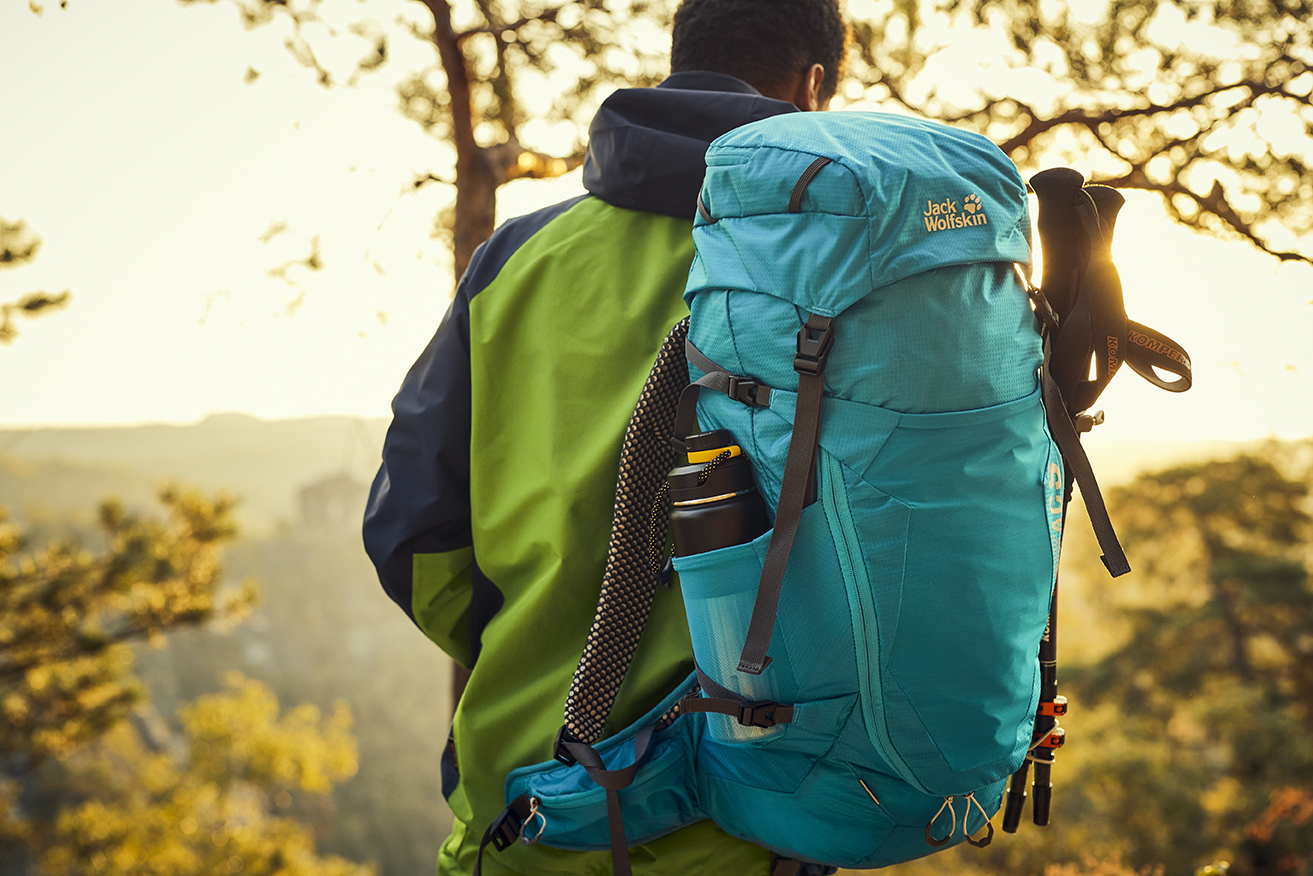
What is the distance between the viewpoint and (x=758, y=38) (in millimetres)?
1160

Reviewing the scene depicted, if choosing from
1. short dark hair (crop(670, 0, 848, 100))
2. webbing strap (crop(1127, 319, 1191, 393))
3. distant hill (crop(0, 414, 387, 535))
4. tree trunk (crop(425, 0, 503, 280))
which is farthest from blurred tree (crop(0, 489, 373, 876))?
distant hill (crop(0, 414, 387, 535))

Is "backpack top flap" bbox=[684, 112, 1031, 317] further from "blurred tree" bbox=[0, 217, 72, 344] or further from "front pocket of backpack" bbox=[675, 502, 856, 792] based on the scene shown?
"blurred tree" bbox=[0, 217, 72, 344]

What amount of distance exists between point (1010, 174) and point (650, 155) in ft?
1.45

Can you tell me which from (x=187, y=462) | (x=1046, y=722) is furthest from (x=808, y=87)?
(x=187, y=462)

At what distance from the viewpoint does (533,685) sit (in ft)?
3.53

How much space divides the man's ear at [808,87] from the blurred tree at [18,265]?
3757 millimetres

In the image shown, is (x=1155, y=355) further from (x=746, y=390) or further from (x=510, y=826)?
(x=510, y=826)

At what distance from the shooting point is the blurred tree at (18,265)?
3432 millimetres

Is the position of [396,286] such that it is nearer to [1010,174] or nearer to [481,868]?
[481,868]

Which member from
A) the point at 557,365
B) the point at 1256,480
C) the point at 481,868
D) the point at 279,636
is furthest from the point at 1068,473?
the point at 279,636

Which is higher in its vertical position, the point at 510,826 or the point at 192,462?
the point at 510,826

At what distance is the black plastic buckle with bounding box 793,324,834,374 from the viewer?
30.2 inches

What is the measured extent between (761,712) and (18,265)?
4102mm

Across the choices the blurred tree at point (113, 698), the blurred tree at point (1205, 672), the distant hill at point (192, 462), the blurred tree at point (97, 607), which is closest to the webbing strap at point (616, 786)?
the blurred tree at point (113, 698)
